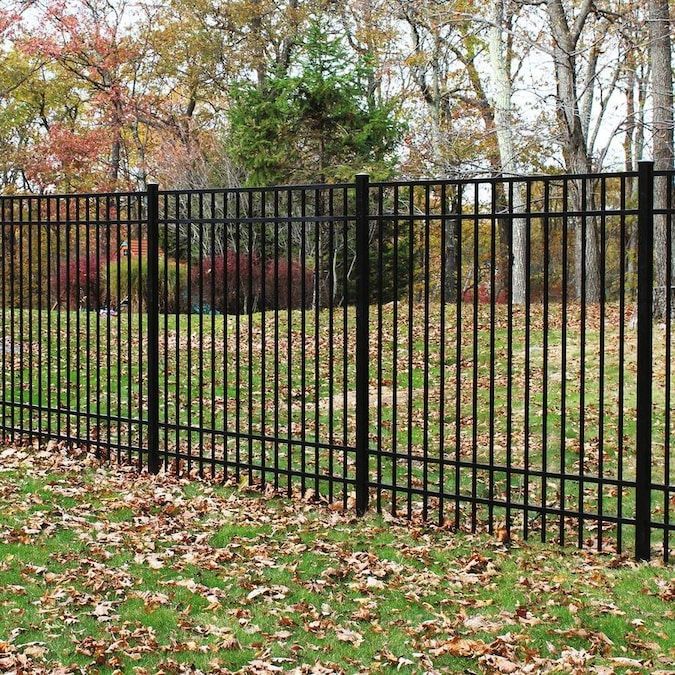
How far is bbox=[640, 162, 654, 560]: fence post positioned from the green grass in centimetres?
17

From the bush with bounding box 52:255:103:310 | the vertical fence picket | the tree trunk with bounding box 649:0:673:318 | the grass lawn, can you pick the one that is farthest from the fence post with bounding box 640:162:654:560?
the tree trunk with bounding box 649:0:673:318

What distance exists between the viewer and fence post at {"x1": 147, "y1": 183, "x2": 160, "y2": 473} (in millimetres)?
7988

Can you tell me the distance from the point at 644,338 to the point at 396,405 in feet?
8.04

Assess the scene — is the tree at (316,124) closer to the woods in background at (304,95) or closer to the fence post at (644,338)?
the woods in background at (304,95)

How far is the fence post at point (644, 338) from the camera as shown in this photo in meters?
5.61

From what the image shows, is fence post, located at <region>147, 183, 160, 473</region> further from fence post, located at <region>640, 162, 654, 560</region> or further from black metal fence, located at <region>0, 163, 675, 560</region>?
fence post, located at <region>640, 162, 654, 560</region>

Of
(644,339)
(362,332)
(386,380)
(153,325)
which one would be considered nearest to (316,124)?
(386,380)

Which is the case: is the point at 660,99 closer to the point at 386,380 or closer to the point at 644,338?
the point at 386,380

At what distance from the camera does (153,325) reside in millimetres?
8094

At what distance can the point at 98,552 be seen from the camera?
19.2 feet

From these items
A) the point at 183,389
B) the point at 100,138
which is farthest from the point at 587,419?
the point at 100,138

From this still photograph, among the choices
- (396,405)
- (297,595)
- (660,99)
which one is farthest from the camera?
(660,99)

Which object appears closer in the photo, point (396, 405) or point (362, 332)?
point (362, 332)

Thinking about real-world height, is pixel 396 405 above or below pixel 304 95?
below
